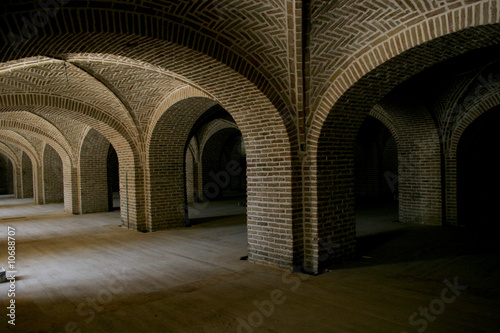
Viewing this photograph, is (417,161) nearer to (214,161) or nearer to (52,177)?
(214,161)

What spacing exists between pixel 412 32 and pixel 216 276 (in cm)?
429

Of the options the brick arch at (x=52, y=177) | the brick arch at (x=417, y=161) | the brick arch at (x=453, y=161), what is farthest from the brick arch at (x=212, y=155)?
the brick arch at (x=453, y=161)

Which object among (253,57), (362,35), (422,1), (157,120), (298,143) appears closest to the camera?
(422,1)

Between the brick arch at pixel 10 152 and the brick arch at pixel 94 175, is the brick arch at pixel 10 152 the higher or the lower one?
the higher one

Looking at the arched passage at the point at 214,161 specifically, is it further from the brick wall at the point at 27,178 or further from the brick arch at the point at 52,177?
the brick wall at the point at 27,178

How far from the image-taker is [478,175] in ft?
34.1

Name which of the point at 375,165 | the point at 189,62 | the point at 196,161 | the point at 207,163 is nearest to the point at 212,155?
the point at 207,163

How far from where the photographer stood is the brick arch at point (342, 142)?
201 inches

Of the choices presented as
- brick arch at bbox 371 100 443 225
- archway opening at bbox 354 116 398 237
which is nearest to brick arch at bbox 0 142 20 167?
archway opening at bbox 354 116 398 237

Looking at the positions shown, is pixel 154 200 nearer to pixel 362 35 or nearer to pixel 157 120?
pixel 157 120

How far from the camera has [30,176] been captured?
2311 cm

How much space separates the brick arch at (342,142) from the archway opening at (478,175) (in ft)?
14.2

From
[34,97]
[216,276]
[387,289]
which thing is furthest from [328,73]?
[34,97]

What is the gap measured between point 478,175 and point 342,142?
661 centimetres
